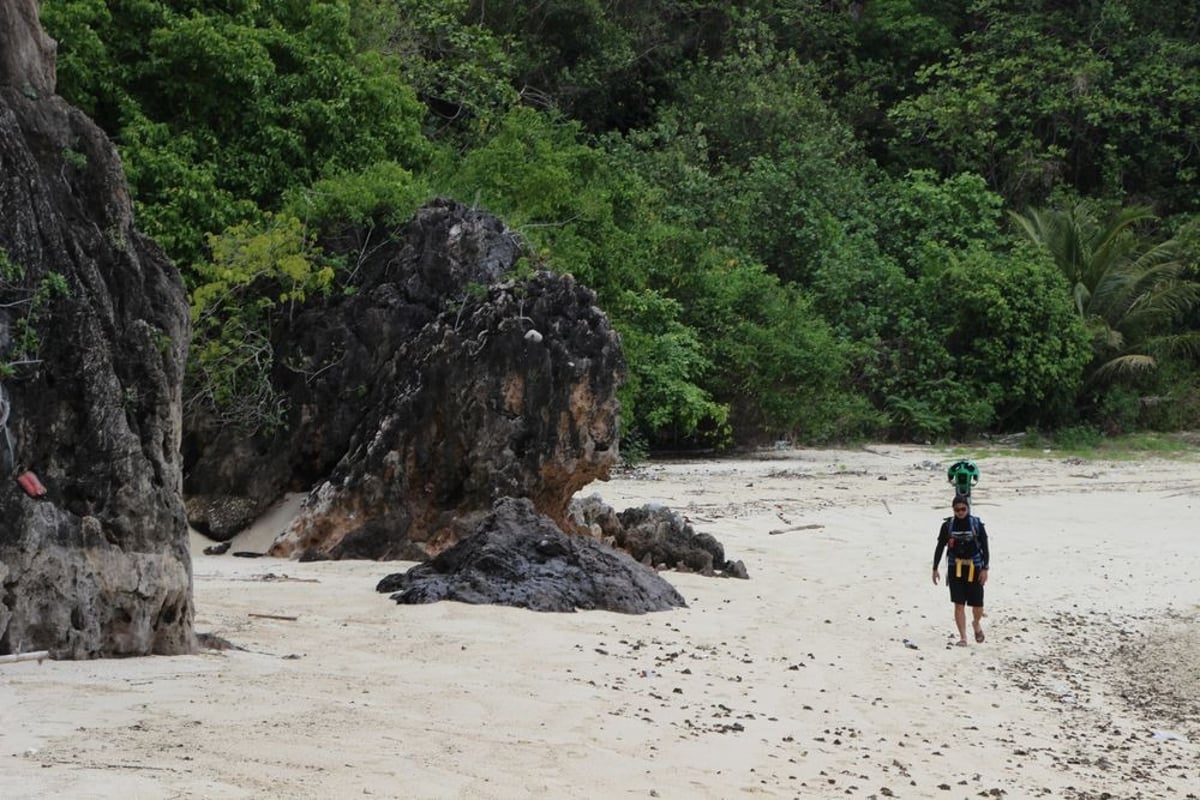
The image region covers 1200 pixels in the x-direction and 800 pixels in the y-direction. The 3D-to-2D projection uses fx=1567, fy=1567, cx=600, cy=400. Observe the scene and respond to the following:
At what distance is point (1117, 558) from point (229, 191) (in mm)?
10506

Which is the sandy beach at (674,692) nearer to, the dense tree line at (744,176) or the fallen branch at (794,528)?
the fallen branch at (794,528)

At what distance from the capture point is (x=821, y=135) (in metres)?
32.9

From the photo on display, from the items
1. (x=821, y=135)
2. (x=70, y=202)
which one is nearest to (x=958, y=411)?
(x=821, y=135)

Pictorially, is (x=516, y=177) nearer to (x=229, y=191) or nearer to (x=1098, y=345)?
(x=229, y=191)

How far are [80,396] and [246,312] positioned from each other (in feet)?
23.9

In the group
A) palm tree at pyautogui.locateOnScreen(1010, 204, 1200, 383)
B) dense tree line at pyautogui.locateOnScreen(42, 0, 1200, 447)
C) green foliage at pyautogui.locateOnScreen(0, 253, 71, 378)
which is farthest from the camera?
palm tree at pyautogui.locateOnScreen(1010, 204, 1200, 383)

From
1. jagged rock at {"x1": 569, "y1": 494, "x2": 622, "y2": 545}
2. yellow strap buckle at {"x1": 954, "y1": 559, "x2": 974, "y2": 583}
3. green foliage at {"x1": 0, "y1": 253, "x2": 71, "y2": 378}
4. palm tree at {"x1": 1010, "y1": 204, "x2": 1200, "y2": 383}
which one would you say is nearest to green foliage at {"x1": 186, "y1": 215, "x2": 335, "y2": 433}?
jagged rock at {"x1": 569, "y1": 494, "x2": 622, "y2": 545}

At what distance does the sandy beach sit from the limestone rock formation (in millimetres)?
584

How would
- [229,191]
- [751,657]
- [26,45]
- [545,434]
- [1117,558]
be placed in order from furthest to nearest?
[229,191], [1117,558], [545,434], [751,657], [26,45]

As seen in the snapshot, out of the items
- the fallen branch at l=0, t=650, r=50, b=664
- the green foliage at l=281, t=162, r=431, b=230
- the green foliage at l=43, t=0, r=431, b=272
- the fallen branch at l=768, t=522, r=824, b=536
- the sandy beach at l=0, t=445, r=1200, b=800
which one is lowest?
the sandy beach at l=0, t=445, r=1200, b=800

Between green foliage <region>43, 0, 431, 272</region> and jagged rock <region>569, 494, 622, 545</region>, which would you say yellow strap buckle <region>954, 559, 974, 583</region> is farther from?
green foliage <region>43, 0, 431, 272</region>

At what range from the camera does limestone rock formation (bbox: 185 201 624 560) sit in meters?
13.4

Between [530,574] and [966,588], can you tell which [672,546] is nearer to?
[530,574]

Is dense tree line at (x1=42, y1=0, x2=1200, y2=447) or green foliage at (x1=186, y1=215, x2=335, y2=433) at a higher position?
dense tree line at (x1=42, y1=0, x2=1200, y2=447)
